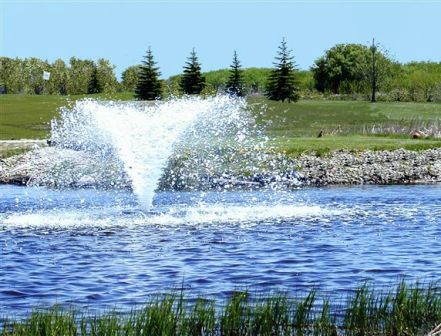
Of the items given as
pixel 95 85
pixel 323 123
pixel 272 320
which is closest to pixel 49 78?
pixel 95 85

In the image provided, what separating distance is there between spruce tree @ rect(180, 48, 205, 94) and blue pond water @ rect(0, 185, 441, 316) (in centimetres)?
5880

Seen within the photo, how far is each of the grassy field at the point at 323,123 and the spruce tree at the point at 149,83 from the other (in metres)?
7.89

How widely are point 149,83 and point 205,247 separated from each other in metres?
71.8

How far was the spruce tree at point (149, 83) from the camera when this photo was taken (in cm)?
9031

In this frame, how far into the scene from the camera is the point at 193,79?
92.4 m

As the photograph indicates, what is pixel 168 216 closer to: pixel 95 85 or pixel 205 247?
pixel 205 247

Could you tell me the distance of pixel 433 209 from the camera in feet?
96.0

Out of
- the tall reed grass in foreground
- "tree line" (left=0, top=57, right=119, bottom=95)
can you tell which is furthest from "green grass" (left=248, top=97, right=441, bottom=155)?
"tree line" (left=0, top=57, right=119, bottom=95)

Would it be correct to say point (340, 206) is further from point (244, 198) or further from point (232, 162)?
point (232, 162)

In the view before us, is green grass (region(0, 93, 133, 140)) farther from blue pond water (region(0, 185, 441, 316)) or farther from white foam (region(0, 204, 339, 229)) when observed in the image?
blue pond water (region(0, 185, 441, 316))

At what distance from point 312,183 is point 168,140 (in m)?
13.6

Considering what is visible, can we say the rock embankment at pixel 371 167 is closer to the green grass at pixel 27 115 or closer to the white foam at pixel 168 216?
the white foam at pixel 168 216

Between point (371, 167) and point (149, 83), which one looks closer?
point (371, 167)

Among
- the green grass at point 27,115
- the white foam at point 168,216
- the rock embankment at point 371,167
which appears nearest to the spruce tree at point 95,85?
the green grass at point 27,115
